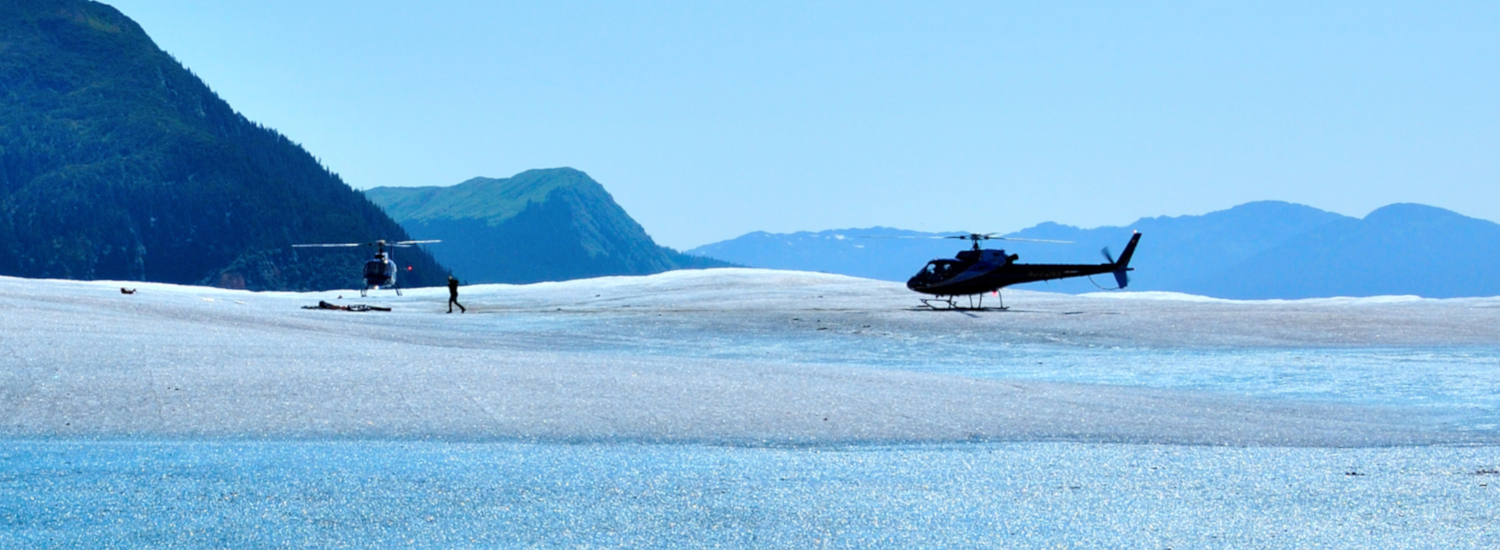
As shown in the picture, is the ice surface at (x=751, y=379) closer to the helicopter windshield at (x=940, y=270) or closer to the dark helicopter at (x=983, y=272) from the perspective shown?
the dark helicopter at (x=983, y=272)

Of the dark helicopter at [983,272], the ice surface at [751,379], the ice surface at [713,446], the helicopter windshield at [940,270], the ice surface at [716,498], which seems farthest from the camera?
the helicopter windshield at [940,270]

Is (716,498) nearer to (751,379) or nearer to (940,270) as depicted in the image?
(751,379)

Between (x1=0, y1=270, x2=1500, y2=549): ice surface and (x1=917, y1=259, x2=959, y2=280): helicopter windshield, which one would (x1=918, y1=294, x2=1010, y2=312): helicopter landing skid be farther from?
(x1=0, y1=270, x2=1500, y2=549): ice surface

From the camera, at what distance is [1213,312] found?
30.7 meters

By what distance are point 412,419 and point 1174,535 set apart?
6.75 metres

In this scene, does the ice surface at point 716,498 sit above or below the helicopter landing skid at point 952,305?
below

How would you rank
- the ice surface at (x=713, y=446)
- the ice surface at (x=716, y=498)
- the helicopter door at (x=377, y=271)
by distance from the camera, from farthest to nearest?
1. the helicopter door at (x=377, y=271)
2. the ice surface at (x=713, y=446)
3. the ice surface at (x=716, y=498)

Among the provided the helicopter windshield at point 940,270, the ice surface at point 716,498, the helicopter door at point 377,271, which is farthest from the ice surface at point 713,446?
the helicopter door at point 377,271

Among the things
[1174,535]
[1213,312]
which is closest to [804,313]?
[1213,312]

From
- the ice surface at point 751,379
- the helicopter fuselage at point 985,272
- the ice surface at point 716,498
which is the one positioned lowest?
the ice surface at point 716,498

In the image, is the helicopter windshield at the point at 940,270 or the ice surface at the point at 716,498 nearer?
the ice surface at the point at 716,498

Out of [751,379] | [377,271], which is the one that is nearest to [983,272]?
[751,379]

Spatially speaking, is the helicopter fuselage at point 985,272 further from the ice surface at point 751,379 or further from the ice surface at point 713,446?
the ice surface at point 713,446

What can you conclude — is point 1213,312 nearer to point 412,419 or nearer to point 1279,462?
point 1279,462
